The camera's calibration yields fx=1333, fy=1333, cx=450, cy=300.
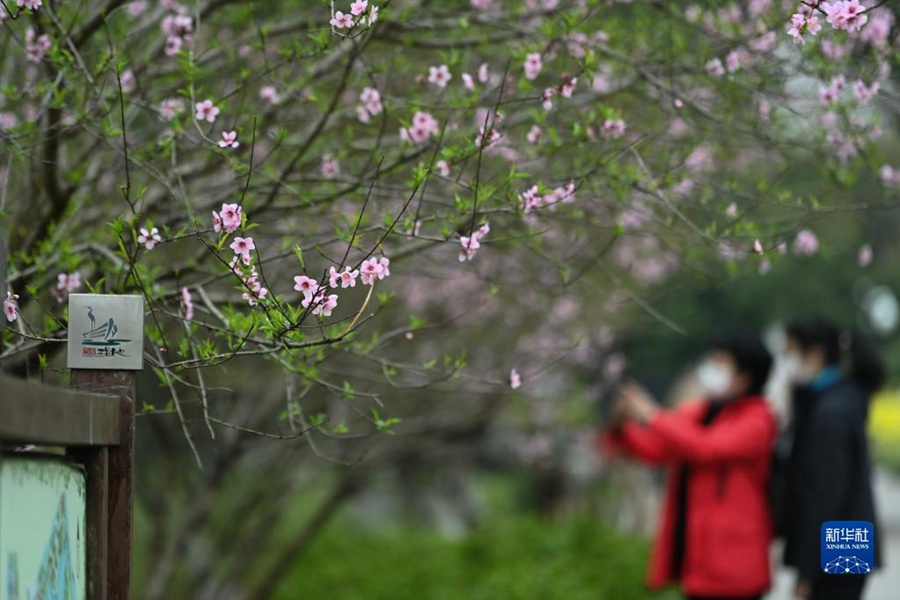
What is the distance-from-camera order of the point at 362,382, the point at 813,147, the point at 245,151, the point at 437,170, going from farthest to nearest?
the point at 362,382
the point at 813,147
the point at 245,151
the point at 437,170

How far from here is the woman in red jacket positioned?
6.04 metres

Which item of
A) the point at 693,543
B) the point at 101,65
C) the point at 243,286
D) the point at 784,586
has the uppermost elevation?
the point at 101,65

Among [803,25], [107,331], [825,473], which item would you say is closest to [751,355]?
[825,473]

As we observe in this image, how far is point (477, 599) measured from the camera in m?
8.93

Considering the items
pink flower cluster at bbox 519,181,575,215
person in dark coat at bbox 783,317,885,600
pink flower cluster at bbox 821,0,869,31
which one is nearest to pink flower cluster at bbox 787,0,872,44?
pink flower cluster at bbox 821,0,869,31

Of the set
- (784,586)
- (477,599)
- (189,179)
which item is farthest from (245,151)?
(784,586)

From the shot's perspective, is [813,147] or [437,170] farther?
[813,147]

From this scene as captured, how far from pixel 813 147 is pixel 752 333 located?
1498 millimetres

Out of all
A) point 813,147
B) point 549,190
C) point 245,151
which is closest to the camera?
point 549,190

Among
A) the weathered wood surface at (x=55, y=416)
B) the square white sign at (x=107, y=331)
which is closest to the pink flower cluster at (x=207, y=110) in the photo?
the square white sign at (x=107, y=331)

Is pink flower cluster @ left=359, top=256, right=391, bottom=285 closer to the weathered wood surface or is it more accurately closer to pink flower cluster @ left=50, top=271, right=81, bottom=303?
Answer: the weathered wood surface

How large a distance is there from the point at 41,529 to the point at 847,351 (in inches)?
176

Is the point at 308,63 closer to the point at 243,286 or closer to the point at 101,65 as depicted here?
the point at 101,65

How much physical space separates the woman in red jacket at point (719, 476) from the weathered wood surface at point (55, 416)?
3750 millimetres
